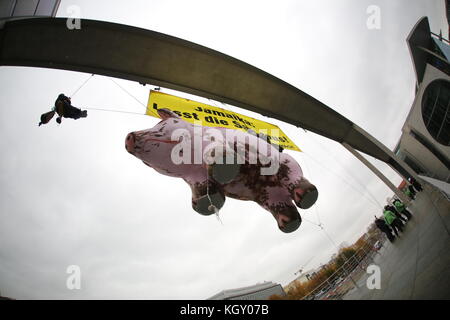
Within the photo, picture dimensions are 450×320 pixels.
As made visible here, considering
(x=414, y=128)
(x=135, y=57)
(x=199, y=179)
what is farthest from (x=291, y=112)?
(x=414, y=128)

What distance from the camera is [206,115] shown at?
2.36m

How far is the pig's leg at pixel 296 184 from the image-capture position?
149 cm

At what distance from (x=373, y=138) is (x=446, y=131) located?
749 centimetres

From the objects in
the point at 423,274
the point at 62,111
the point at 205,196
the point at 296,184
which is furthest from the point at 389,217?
the point at 62,111

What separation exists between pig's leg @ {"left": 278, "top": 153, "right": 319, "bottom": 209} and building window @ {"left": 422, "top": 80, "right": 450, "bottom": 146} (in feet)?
38.4

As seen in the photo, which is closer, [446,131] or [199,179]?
[199,179]

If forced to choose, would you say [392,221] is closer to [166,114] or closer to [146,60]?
[166,114]

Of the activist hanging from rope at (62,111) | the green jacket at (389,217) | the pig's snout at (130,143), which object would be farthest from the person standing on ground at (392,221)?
the activist hanging from rope at (62,111)

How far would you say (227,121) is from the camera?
2.48 m

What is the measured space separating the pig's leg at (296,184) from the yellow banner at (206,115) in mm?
422

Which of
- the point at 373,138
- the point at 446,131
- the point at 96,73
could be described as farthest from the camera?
the point at 446,131

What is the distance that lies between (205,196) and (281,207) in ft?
2.07
